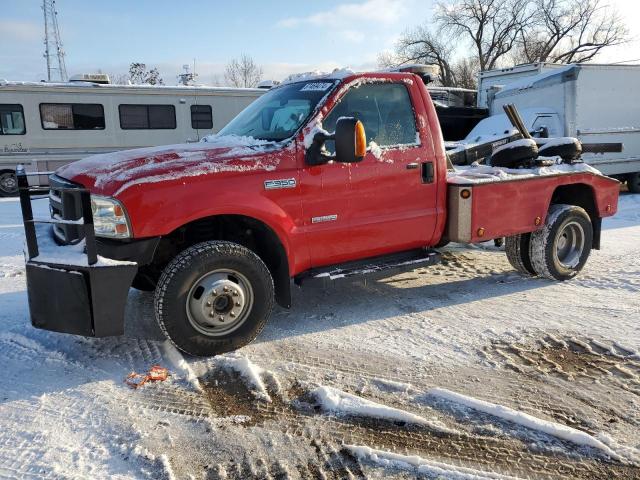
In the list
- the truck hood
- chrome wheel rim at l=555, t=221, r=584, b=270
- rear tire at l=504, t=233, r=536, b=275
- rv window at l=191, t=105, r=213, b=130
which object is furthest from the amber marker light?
rv window at l=191, t=105, r=213, b=130

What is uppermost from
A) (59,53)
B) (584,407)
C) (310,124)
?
(59,53)

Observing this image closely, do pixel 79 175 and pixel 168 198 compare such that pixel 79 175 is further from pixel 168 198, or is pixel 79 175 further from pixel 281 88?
pixel 281 88

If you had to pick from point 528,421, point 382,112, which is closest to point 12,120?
point 382,112

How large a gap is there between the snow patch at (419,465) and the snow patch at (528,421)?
52 centimetres

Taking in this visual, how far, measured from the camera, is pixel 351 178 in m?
4.30

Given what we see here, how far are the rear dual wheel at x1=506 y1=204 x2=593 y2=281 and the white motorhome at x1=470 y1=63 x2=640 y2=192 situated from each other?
5.36m

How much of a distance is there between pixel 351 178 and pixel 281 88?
4.45 ft

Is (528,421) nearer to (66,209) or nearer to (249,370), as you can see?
(249,370)

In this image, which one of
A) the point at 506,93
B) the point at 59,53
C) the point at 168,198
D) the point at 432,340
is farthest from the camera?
the point at 59,53

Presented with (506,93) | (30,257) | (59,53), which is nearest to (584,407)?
(30,257)

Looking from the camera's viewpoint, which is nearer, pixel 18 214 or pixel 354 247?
pixel 354 247

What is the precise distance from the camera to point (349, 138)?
3.87 metres

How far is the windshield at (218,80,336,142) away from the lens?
14.3ft

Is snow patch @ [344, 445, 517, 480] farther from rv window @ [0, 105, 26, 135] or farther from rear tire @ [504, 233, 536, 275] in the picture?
rv window @ [0, 105, 26, 135]
